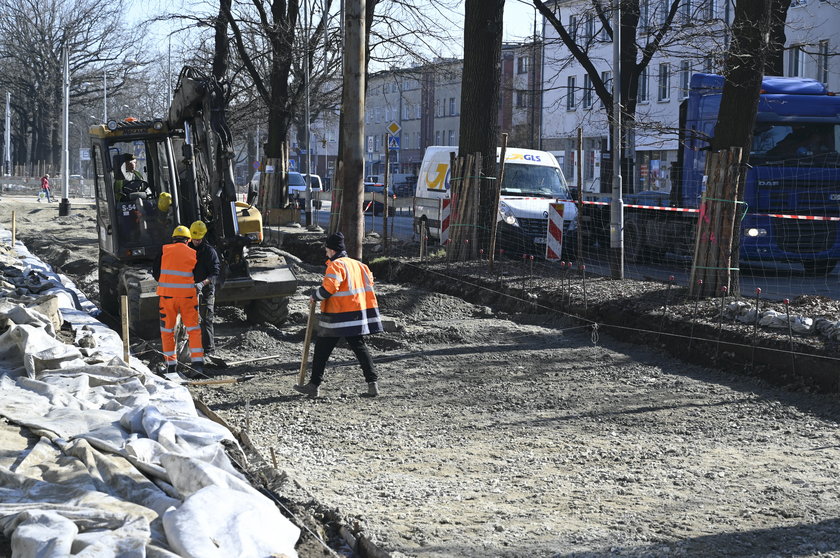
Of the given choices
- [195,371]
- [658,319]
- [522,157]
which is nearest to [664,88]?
[522,157]

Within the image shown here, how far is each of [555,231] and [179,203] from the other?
23.0ft

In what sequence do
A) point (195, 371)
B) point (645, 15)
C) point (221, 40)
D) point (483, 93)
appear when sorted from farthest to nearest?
point (645, 15) → point (221, 40) → point (483, 93) → point (195, 371)

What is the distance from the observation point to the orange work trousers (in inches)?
421

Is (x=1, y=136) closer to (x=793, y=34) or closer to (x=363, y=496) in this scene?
(x=793, y=34)

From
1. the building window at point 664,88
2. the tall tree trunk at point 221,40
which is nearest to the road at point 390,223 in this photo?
the tall tree trunk at point 221,40

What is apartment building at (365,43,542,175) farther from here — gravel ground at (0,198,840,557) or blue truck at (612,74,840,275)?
gravel ground at (0,198,840,557)

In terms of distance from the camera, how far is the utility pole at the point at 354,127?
12.3 meters

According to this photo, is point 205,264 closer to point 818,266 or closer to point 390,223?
point 818,266

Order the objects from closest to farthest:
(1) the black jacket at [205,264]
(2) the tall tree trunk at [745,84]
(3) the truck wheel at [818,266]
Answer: (1) the black jacket at [205,264]
(2) the tall tree trunk at [745,84]
(3) the truck wheel at [818,266]

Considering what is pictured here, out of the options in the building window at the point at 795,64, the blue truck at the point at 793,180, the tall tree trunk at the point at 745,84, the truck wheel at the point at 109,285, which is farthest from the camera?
the building window at the point at 795,64

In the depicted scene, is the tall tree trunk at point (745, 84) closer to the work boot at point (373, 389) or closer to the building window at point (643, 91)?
the work boot at point (373, 389)

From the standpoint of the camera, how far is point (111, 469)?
5.85m

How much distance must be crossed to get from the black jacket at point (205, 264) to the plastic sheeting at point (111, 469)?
1.74m

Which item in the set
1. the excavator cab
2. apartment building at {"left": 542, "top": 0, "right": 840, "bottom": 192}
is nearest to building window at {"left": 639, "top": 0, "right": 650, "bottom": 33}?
apartment building at {"left": 542, "top": 0, "right": 840, "bottom": 192}
